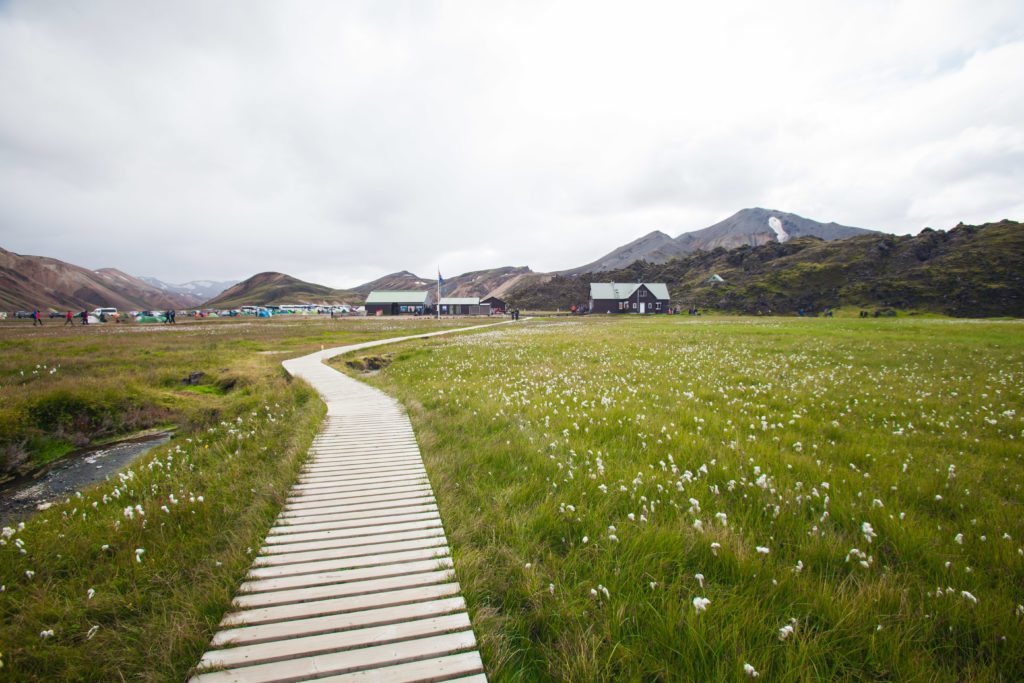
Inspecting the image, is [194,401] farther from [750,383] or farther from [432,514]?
[750,383]

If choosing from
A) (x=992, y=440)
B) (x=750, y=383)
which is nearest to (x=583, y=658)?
(x=992, y=440)

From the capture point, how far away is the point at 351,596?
4121 mm

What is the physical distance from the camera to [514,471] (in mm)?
6809

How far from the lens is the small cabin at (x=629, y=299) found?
116 m

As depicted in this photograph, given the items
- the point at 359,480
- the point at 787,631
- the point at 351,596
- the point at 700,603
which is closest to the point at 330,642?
the point at 351,596

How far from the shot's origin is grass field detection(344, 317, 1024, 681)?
129 inches

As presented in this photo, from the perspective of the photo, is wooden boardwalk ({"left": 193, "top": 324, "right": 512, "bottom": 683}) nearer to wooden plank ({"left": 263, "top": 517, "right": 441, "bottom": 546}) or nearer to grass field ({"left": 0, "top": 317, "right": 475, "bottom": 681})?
wooden plank ({"left": 263, "top": 517, "right": 441, "bottom": 546})

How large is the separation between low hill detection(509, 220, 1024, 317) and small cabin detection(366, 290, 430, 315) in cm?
8425

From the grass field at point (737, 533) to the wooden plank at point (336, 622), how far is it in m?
0.36

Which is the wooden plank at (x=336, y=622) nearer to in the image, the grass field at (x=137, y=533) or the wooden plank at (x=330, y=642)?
the wooden plank at (x=330, y=642)

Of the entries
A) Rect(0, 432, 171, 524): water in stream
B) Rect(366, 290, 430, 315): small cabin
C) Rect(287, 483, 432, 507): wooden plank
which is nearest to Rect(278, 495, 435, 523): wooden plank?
Rect(287, 483, 432, 507): wooden plank

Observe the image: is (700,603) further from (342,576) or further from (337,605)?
(342,576)

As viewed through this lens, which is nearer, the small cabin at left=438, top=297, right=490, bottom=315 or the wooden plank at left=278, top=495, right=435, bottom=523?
the wooden plank at left=278, top=495, right=435, bottom=523

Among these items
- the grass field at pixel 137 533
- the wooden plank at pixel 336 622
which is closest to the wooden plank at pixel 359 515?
the grass field at pixel 137 533
